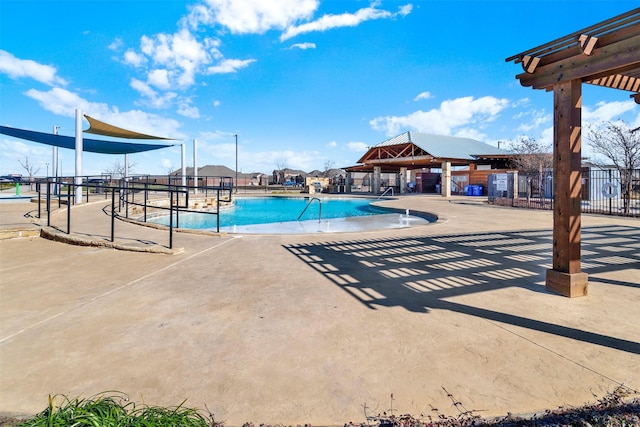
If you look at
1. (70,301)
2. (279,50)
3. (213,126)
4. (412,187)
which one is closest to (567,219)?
(70,301)

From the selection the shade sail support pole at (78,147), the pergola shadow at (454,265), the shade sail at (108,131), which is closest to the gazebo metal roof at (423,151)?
the pergola shadow at (454,265)

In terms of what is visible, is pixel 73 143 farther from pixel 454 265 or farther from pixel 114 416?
pixel 114 416

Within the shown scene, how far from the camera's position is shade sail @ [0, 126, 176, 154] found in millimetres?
11911

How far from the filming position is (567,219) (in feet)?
11.1

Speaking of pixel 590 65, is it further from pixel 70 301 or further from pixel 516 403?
pixel 70 301

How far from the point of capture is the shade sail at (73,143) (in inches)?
469

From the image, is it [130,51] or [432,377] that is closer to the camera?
[432,377]

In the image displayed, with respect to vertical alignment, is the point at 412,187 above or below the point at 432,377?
above

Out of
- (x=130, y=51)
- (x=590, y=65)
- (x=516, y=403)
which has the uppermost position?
(x=130, y=51)

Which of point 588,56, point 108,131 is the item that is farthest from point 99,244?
point 108,131

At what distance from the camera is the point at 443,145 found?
26.3 meters

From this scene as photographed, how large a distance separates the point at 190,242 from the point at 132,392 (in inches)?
189

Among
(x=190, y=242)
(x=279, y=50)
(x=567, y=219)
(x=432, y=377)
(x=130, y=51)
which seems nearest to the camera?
(x=432, y=377)

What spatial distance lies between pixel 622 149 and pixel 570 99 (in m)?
12.7
